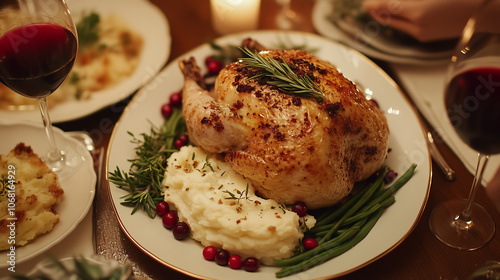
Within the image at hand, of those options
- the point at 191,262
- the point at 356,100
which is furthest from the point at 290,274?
the point at 356,100

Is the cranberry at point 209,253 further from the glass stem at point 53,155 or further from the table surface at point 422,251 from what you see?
the glass stem at point 53,155

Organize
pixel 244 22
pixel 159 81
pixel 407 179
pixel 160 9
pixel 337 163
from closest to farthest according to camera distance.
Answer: pixel 337 163, pixel 407 179, pixel 159 81, pixel 244 22, pixel 160 9

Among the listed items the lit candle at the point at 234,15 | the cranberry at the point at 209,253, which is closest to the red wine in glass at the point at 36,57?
the cranberry at the point at 209,253

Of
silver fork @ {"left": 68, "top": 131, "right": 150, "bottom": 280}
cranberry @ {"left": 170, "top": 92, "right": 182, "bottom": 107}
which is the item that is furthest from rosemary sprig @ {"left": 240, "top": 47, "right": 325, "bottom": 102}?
silver fork @ {"left": 68, "top": 131, "right": 150, "bottom": 280}

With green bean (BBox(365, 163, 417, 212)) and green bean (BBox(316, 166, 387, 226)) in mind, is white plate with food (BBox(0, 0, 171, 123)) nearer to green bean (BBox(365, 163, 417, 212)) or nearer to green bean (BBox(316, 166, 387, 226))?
green bean (BBox(316, 166, 387, 226))

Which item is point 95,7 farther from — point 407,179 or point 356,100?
point 407,179
